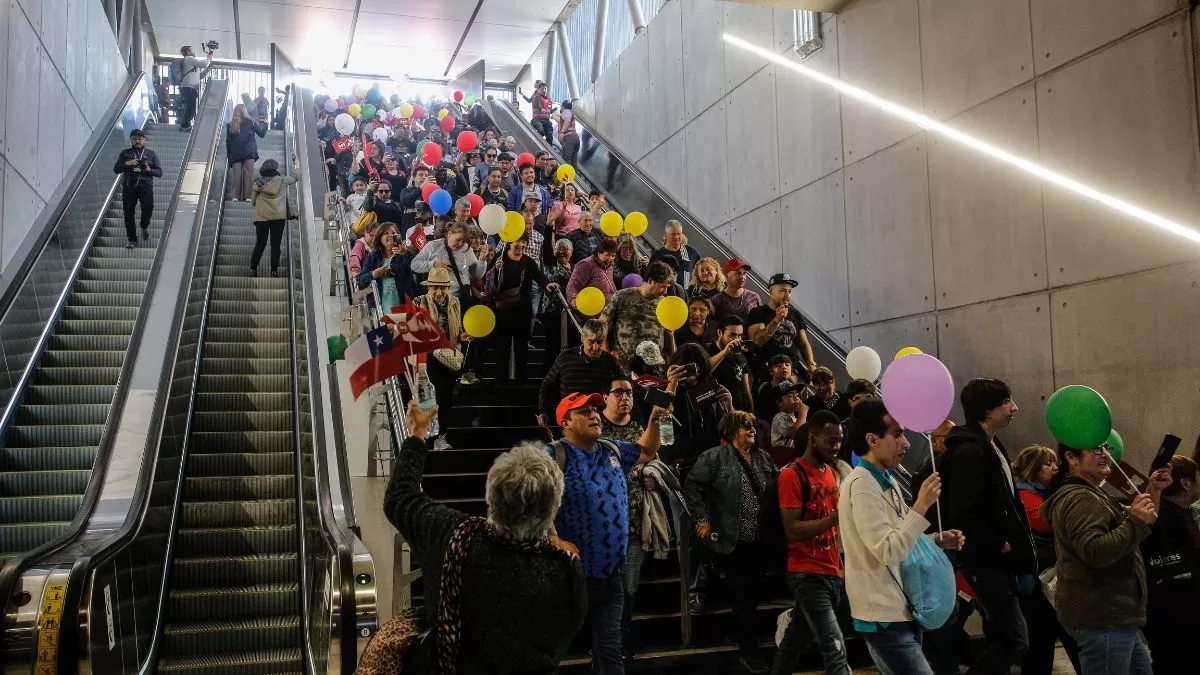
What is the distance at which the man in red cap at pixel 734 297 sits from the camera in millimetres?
8453

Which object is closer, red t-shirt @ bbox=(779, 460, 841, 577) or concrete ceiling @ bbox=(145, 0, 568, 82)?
red t-shirt @ bbox=(779, 460, 841, 577)

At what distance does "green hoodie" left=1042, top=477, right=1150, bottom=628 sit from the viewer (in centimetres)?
399

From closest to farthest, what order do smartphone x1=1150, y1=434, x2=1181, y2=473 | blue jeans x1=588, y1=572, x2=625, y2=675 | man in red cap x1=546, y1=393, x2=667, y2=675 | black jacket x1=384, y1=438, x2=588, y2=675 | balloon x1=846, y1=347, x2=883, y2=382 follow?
black jacket x1=384, y1=438, x2=588, y2=675 < smartphone x1=1150, y1=434, x2=1181, y2=473 < man in red cap x1=546, y1=393, x2=667, y2=675 < blue jeans x1=588, y1=572, x2=625, y2=675 < balloon x1=846, y1=347, x2=883, y2=382

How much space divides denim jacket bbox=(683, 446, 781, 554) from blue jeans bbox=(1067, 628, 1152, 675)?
1902 mm

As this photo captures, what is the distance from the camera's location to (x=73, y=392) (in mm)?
7801

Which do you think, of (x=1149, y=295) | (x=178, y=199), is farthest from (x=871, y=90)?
(x=178, y=199)

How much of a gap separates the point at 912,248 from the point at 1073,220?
1913mm

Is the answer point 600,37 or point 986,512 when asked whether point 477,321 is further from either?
point 600,37

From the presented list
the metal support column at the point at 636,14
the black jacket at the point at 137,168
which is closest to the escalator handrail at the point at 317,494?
the black jacket at the point at 137,168

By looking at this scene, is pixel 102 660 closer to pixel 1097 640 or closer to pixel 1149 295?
pixel 1097 640

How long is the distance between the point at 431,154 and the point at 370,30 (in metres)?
8.57

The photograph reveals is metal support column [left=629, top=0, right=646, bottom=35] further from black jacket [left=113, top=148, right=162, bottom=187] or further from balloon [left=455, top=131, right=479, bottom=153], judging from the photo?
black jacket [left=113, top=148, right=162, bottom=187]

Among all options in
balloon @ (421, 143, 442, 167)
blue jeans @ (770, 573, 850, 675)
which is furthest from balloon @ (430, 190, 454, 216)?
blue jeans @ (770, 573, 850, 675)

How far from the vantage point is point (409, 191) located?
42.9 feet
